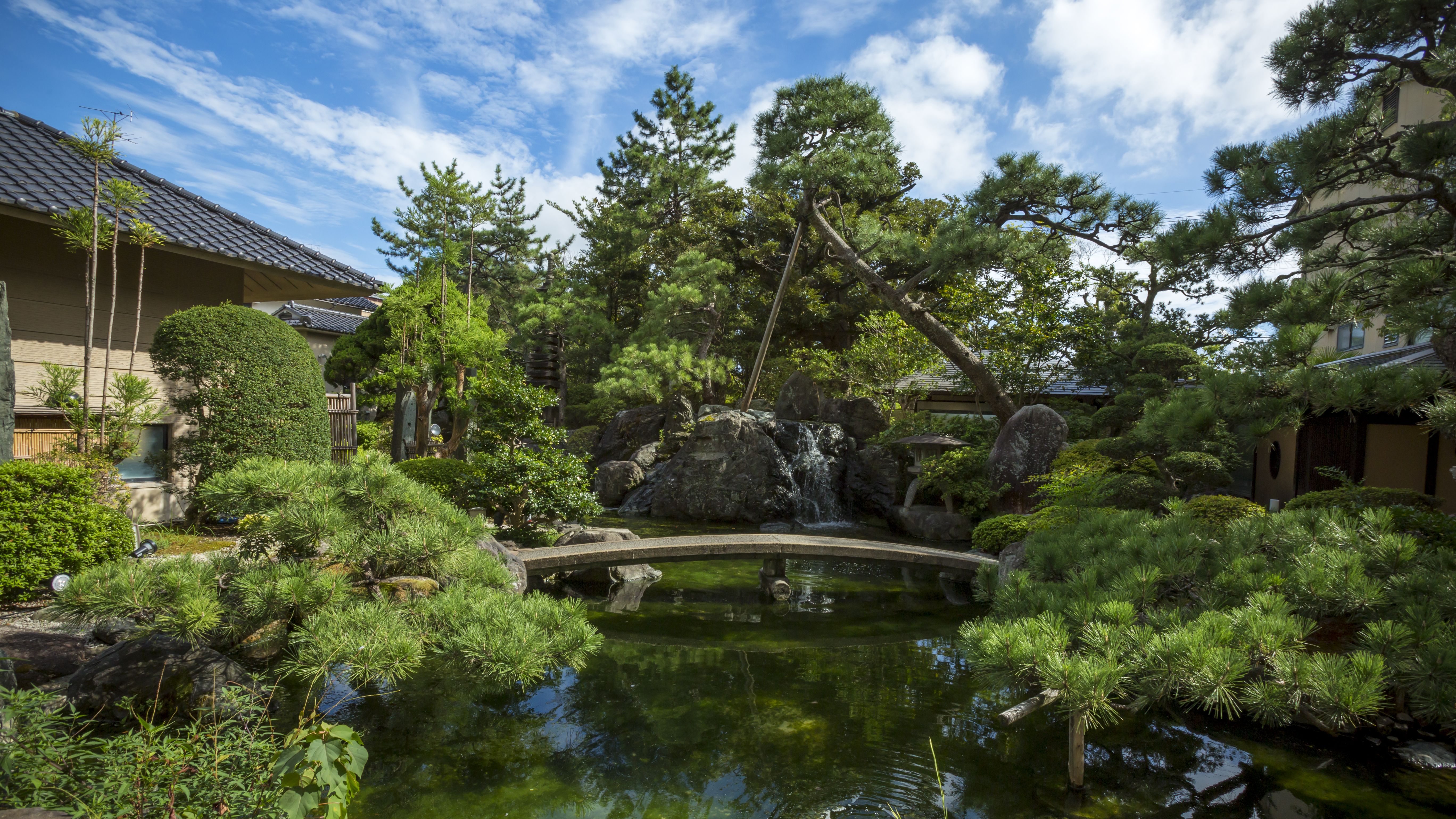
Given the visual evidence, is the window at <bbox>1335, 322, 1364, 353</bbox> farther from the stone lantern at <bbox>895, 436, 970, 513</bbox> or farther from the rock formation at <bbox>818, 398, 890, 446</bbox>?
the rock formation at <bbox>818, 398, 890, 446</bbox>

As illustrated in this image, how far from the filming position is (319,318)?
961 inches

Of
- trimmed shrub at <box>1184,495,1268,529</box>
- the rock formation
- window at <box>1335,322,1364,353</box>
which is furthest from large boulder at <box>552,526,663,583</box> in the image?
window at <box>1335,322,1364,353</box>

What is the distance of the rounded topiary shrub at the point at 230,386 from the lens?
793 centimetres

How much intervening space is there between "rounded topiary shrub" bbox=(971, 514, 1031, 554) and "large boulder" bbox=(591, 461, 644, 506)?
9017 millimetres

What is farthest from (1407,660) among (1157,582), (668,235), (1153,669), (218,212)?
(668,235)

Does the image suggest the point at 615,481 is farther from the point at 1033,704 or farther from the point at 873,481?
the point at 1033,704

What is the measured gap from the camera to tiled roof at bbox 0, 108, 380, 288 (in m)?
7.12

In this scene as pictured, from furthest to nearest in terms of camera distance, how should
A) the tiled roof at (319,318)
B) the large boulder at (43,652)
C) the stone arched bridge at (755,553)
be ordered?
the tiled roof at (319,318)
the stone arched bridge at (755,553)
the large boulder at (43,652)

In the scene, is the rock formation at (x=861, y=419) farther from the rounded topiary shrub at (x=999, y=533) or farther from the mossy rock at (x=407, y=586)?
the mossy rock at (x=407, y=586)

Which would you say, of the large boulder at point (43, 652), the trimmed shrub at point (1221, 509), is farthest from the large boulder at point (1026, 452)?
the large boulder at point (43, 652)

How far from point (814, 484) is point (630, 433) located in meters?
6.42

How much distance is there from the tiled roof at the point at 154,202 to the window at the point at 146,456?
2.36 metres

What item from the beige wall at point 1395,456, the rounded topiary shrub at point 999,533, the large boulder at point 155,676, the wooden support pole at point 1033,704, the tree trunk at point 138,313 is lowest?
the large boulder at point 155,676

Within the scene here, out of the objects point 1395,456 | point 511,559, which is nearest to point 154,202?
point 511,559
